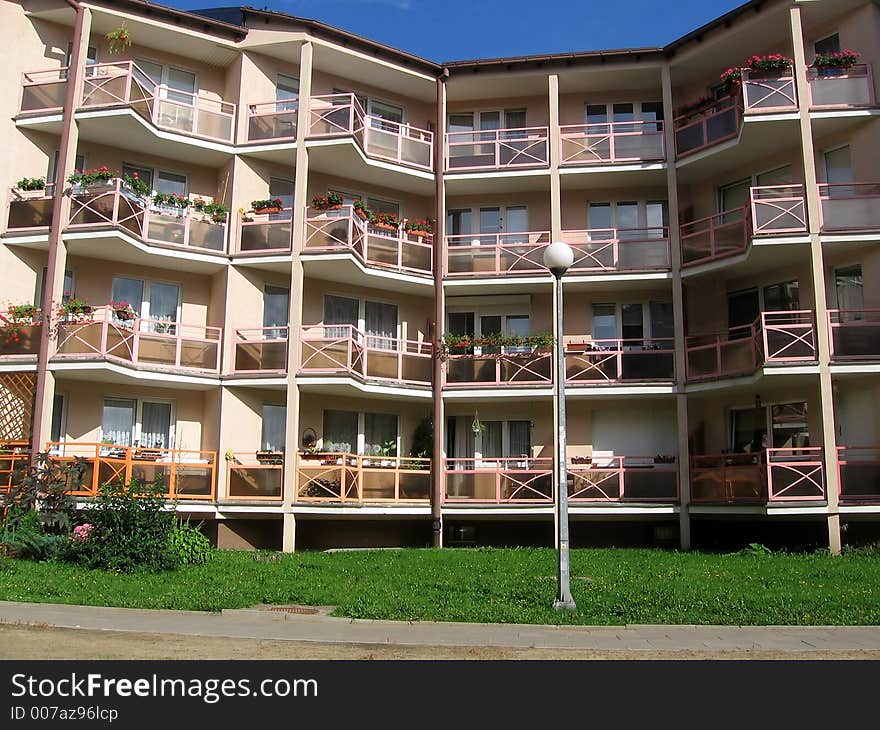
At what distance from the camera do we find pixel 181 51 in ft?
89.5

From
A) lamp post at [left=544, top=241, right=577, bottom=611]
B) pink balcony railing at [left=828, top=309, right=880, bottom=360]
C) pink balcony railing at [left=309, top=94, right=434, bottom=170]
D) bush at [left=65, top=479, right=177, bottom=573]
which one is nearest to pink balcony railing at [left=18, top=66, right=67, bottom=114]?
pink balcony railing at [left=309, top=94, right=434, bottom=170]

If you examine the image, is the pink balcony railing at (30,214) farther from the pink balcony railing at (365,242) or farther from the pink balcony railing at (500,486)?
the pink balcony railing at (500,486)

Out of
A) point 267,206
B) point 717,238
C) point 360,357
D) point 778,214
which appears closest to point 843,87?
point 778,214

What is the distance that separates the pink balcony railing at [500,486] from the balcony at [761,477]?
412 cm

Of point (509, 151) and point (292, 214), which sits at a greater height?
point (509, 151)

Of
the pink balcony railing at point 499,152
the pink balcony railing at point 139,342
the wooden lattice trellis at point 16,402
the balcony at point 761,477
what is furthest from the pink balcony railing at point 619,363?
the wooden lattice trellis at point 16,402

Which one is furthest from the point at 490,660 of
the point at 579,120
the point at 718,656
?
the point at 579,120

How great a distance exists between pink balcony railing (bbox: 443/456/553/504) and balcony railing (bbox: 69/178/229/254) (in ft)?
31.0

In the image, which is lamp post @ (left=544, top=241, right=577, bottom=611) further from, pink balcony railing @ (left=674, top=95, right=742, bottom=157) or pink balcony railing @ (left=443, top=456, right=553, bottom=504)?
pink balcony railing @ (left=674, top=95, right=742, bottom=157)

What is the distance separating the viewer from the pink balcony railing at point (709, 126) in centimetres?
2552

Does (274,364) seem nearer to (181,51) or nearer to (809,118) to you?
(181,51)

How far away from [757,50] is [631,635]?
67.2ft

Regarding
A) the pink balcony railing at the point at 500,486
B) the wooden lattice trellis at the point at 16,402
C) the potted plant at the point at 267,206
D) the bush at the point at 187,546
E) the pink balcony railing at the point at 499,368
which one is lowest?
the bush at the point at 187,546

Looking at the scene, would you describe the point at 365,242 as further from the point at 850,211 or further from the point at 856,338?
the point at 856,338
